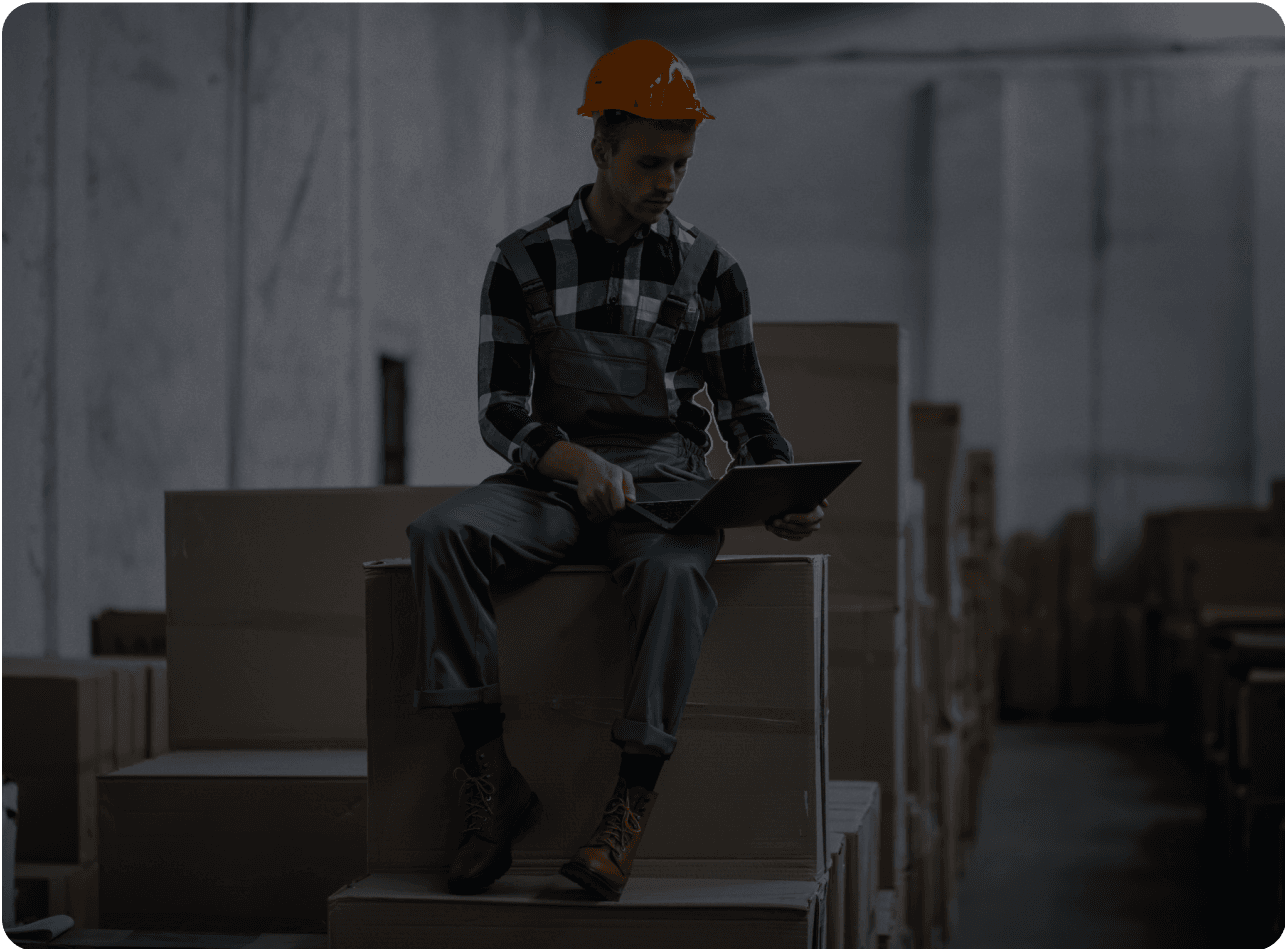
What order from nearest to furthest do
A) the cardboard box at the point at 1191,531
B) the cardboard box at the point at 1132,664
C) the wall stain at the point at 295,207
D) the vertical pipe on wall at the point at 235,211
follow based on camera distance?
the vertical pipe on wall at the point at 235,211 → the wall stain at the point at 295,207 → the cardboard box at the point at 1191,531 → the cardboard box at the point at 1132,664

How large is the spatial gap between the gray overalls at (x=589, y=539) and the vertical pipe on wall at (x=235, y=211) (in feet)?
7.92

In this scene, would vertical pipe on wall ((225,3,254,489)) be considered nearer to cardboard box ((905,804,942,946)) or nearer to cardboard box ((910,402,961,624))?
cardboard box ((910,402,961,624))

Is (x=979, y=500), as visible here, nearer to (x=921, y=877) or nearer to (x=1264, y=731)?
(x=1264, y=731)

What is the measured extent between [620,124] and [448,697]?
0.76 metres

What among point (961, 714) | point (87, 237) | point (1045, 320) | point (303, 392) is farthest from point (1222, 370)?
point (87, 237)

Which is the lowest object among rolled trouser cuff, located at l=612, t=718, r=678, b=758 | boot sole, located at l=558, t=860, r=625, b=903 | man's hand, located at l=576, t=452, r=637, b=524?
boot sole, located at l=558, t=860, r=625, b=903

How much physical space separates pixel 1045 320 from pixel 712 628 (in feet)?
21.7

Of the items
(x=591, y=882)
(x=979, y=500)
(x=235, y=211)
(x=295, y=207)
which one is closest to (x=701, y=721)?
(x=591, y=882)

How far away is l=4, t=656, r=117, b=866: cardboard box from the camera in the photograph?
233 cm

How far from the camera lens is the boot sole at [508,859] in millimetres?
1529

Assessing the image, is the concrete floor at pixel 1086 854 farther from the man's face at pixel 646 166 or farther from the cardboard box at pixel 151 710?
the man's face at pixel 646 166

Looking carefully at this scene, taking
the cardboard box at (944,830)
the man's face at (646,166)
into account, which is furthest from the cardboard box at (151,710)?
the cardboard box at (944,830)

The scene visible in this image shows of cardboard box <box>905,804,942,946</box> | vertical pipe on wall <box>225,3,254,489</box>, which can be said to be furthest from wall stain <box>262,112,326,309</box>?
cardboard box <box>905,804,942,946</box>

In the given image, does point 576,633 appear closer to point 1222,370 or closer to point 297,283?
point 297,283
